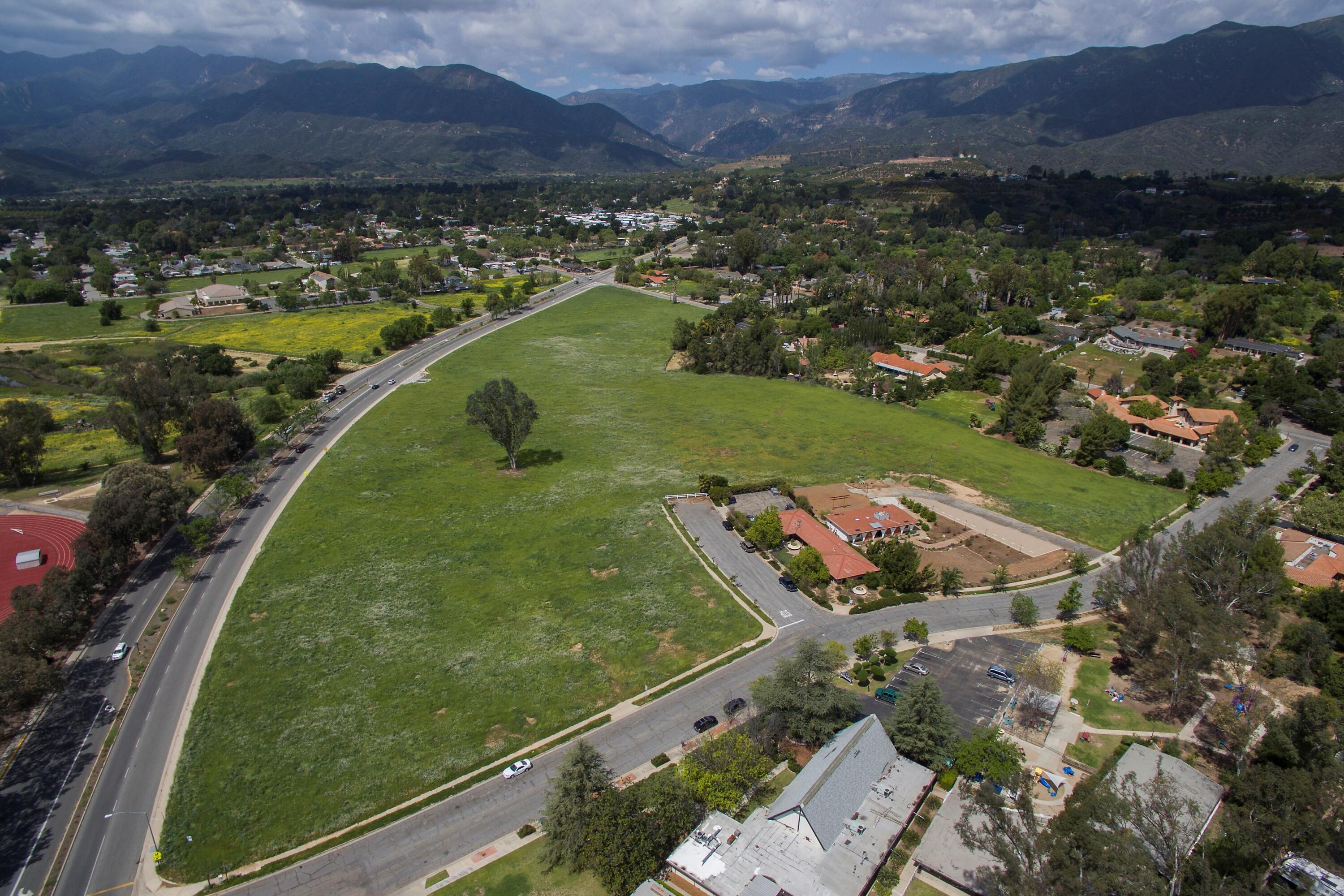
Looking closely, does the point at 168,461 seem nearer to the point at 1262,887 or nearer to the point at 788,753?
the point at 788,753

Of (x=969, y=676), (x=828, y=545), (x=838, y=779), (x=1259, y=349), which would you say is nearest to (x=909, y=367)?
(x=1259, y=349)

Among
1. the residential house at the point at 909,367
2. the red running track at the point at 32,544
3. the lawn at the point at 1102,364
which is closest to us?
the red running track at the point at 32,544

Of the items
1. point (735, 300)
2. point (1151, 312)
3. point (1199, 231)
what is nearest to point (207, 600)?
point (735, 300)

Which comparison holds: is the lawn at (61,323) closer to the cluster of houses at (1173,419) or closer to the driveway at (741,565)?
the driveway at (741,565)

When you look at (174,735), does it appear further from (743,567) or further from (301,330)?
(301,330)

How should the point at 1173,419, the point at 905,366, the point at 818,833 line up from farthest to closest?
the point at 905,366
the point at 1173,419
the point at 818,833

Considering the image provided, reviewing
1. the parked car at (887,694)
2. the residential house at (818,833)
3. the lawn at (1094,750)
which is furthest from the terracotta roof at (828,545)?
the residential house at (818,833)
